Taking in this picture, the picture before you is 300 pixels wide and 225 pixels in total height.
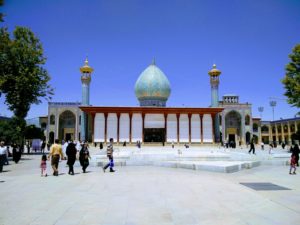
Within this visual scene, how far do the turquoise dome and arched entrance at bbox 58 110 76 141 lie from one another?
18.0 meters

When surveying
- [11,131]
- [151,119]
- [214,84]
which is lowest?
[11,131]

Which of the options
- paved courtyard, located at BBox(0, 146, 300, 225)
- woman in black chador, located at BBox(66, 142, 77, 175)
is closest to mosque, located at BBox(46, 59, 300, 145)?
woman in black chador, located at BBox(66, 142, 77, 175)

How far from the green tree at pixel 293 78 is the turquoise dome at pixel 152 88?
76.4 feet

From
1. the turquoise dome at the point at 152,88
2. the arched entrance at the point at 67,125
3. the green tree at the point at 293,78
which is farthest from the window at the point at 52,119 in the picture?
the green tree at the point at 293,78

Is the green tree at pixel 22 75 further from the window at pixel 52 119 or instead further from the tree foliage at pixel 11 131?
the window at pixel 52 119

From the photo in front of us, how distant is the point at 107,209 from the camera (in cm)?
578

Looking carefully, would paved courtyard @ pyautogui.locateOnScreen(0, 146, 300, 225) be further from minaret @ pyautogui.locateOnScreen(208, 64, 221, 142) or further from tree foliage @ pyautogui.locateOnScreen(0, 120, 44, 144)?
minaret @ pyautogui.locateOnScreen(208, 64, 221, 142)

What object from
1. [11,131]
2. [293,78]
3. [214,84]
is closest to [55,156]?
[11,131]

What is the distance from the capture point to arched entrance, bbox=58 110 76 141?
197ft

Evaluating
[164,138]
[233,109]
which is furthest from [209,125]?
[233,109]

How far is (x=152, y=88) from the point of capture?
1898 inches

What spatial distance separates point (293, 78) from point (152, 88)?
966 inches

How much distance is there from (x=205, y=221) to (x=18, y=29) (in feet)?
85.3

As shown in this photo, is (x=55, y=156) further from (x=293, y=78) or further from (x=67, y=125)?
(x=67, y=125)
